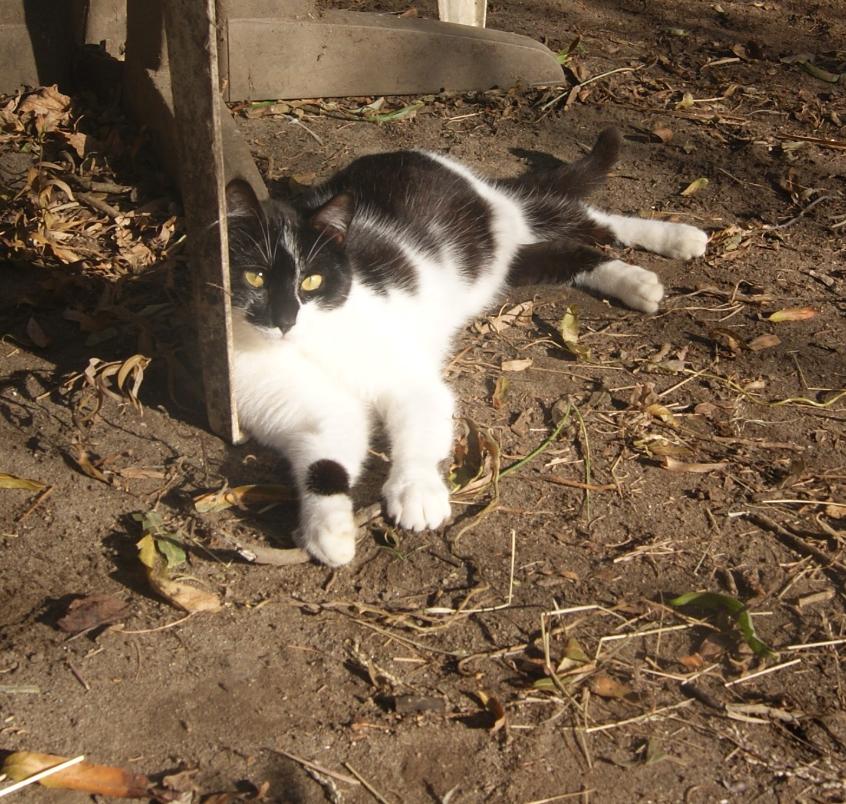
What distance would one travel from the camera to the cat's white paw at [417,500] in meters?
2.55

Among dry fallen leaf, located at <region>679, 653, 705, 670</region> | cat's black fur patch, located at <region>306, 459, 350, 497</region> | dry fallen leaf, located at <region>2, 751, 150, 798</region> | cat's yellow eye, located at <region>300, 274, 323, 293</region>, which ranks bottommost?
dry fallen leaf, located at <region>2, 751, 150, 798</region>

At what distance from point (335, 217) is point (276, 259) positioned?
27cm

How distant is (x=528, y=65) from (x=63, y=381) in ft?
10.3

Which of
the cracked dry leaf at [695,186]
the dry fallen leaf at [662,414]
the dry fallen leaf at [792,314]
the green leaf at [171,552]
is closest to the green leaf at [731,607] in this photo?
the dry fallen leaf at [662,414]

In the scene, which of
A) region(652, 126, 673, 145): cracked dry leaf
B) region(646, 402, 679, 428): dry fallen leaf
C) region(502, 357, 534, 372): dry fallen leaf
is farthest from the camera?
region(652, 126, 673, 145): cracked dry leaf

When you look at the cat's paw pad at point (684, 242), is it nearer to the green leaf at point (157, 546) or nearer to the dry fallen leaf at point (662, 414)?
the dry fallen leaf at point (662, 414)

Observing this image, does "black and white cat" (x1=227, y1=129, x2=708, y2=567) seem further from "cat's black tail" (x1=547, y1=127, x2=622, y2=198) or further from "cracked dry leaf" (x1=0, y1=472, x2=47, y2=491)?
"cracked dry leaf" (x1=0, y1=472, x2=47, y2=491)

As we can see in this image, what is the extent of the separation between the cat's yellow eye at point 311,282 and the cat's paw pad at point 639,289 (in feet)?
4.24

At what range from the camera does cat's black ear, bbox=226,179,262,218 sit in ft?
8.84

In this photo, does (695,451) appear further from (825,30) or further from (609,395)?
(825,30)

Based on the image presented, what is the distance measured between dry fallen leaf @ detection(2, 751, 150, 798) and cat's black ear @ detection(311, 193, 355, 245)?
1619mm

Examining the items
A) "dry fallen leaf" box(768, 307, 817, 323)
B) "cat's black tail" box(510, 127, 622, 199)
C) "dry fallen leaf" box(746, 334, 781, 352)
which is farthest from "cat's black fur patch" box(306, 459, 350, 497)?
"cat's black tail" box(510, 127, 622, 199)

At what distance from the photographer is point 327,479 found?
2.61m

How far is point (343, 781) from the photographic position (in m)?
1.94
